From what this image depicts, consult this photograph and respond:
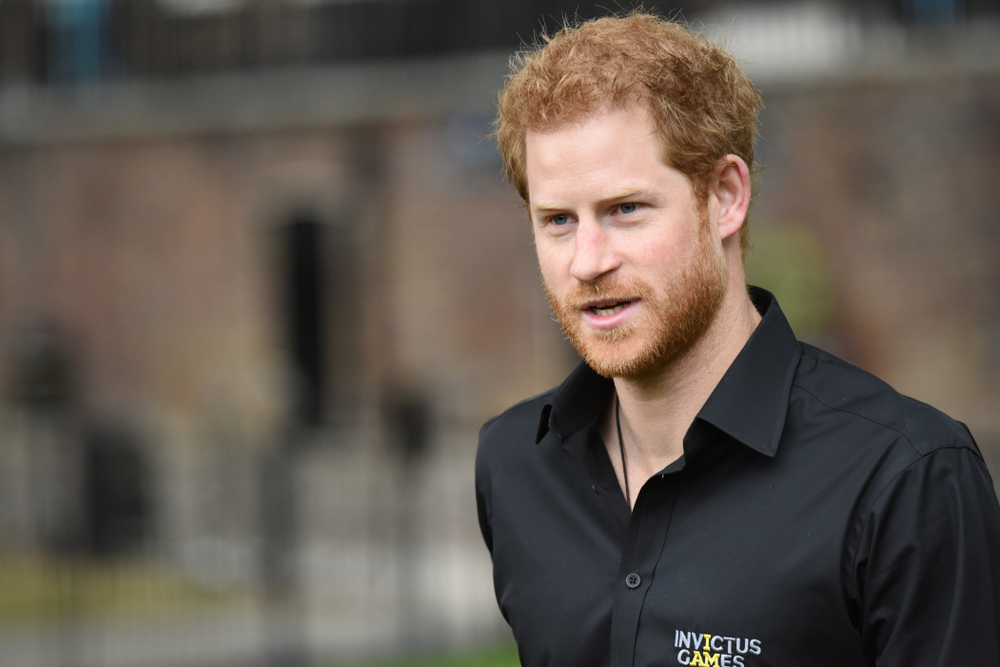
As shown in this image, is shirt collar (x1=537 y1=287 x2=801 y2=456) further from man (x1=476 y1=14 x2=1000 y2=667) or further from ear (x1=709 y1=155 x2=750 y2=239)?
ear (x1=709 y1=155 x2=750 y2=239)

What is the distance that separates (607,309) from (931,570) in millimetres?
753

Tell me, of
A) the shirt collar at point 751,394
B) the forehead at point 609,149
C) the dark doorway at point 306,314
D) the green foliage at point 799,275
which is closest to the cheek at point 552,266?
the forehead at point 609,149

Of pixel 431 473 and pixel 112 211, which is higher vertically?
pixel 112 211

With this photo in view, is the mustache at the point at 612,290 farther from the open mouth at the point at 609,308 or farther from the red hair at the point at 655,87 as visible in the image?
the red hair at the point at 655,87

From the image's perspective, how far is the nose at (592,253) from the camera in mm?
2283

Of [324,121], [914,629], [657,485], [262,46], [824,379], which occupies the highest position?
[262,46]

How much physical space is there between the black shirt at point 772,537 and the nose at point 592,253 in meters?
0.33

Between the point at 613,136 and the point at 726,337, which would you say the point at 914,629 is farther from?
the point at 613,136

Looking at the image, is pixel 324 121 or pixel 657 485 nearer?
pixel 657 485

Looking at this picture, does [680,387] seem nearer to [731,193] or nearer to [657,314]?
[657,314]

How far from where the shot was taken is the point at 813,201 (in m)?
11.5

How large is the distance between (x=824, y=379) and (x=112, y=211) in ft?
42.8

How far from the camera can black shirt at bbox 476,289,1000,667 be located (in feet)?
6.63

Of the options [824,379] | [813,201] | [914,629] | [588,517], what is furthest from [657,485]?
[813,201]
